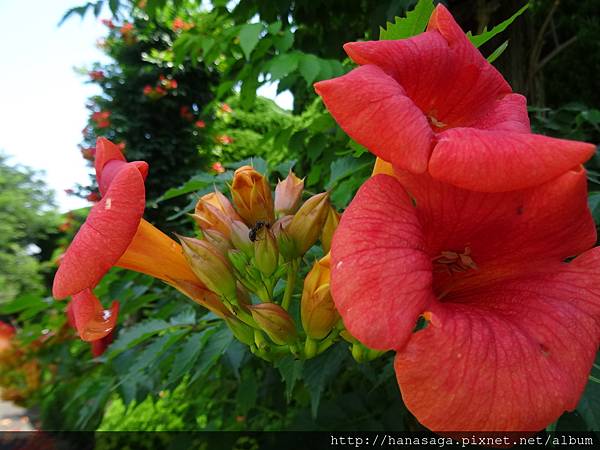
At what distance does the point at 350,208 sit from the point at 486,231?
1.03 feet

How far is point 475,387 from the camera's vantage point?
2.09 feet

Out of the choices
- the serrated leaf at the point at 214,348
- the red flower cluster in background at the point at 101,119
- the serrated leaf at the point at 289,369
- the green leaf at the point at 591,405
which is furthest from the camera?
the red flower cluster in background at the point at 101,119

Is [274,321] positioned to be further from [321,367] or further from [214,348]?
[214,348]

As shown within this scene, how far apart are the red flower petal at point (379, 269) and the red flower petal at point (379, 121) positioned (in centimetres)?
7

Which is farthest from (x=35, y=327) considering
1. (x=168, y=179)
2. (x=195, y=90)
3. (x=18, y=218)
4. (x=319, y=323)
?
(x=18, y=218)

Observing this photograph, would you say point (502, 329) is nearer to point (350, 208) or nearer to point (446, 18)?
point (350, 208)

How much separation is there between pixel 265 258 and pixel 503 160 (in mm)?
577

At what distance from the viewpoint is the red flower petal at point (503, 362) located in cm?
63

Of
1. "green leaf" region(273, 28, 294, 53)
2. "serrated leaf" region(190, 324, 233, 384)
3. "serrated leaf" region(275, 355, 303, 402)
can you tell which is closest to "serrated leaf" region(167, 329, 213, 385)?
"serrated leaf" region(190, 324, 233, 384)

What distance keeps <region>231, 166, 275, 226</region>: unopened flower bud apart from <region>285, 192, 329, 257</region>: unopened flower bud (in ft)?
0.32

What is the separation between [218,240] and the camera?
114 centimetres

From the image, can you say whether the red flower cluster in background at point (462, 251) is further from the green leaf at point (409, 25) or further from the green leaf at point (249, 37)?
the green leaf at point (249, 37)

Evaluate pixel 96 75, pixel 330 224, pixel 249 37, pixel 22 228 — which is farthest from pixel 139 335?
pixel 22 228

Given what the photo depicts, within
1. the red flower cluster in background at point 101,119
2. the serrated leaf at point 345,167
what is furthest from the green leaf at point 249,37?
the red flower cluster in background at point 101,119
